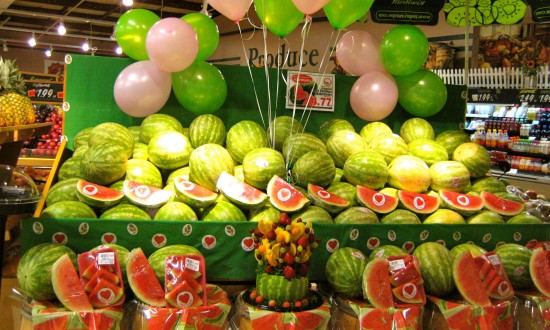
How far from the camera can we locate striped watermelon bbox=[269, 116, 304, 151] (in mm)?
3248

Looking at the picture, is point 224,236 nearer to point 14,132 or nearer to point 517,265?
point 517,265

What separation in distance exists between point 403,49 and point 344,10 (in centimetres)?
51

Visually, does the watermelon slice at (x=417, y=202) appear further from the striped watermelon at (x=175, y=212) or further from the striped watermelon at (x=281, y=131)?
the striped watermelon at (x=175, y=212)

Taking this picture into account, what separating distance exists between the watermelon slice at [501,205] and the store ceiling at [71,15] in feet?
28.7

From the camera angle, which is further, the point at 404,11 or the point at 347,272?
the point at 404,11

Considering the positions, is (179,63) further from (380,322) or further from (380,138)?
(380,322)

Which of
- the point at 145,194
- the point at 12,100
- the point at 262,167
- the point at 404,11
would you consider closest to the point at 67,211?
the point at 145,194

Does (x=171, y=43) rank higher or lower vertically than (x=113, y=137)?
higher

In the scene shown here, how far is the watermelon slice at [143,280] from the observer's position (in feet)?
7.25

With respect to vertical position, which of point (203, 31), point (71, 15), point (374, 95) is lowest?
point (374, 95)

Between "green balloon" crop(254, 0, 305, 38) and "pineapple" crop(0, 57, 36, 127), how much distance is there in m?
2.23

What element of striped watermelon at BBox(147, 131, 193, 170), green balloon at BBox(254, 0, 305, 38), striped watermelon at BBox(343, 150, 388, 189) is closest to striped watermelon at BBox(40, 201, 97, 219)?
striped watermelon at BBox(147, 131, 193, 170)

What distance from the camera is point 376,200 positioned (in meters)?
2.86

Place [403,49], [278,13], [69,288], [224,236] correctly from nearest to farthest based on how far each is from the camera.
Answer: [69,288]
[224,236]
[278,13]
[403,49]
